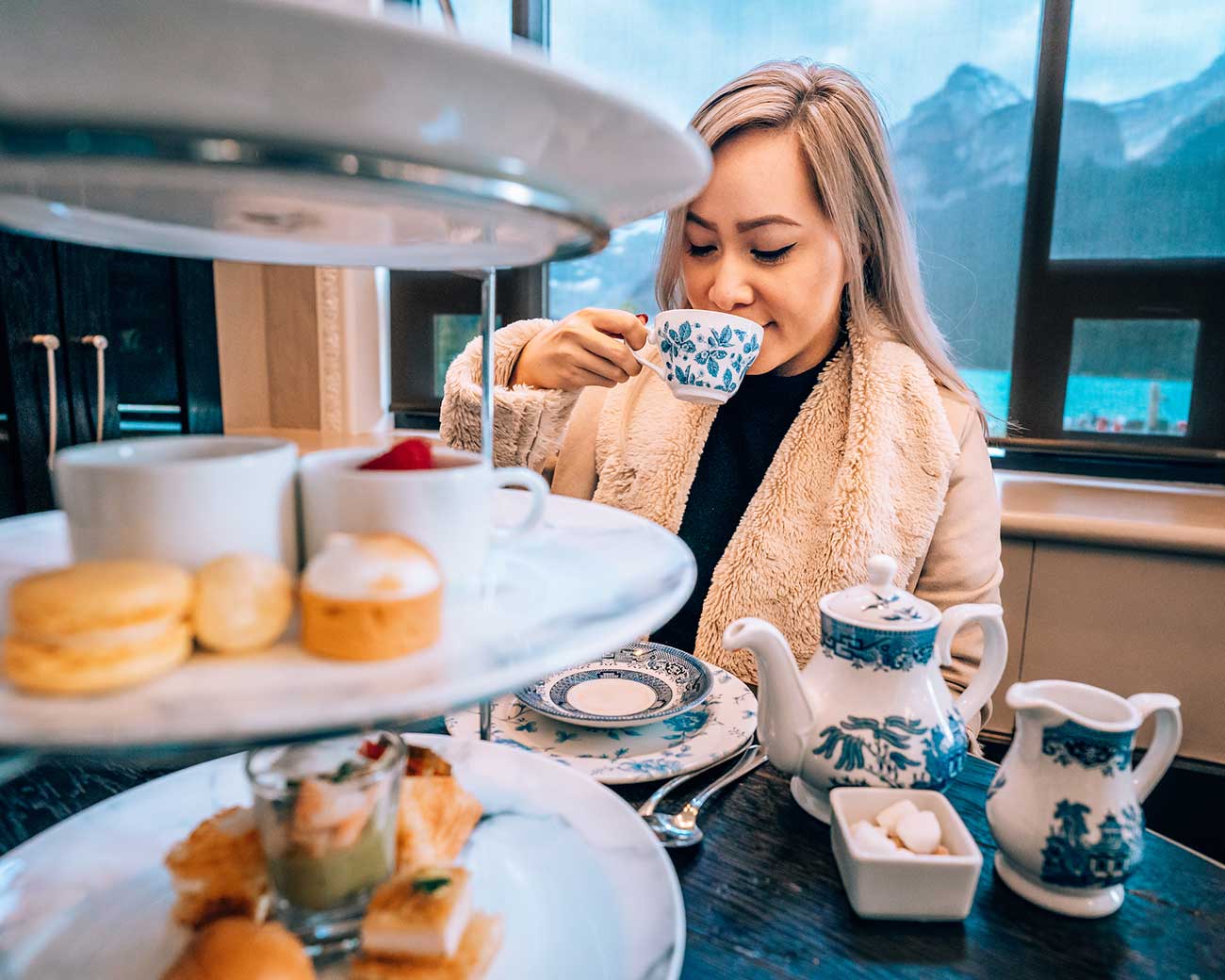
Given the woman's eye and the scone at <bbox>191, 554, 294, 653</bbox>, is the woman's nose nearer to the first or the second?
the woman's eye

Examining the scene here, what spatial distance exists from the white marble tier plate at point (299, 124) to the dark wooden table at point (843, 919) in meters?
0.43

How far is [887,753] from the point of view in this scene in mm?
603

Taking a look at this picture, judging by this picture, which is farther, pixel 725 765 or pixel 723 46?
pixel 723 46

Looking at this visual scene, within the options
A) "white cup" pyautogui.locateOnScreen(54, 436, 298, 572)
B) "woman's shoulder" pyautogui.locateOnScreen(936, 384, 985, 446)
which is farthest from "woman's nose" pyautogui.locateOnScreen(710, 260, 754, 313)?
"white cup" pyautogui.locateOnScreen(54, 436, 298, 572)

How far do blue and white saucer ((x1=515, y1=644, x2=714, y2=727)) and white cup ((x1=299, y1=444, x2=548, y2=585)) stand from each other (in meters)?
0.35

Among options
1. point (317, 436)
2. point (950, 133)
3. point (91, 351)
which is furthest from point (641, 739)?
point (950, 133)

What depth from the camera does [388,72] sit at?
242mm

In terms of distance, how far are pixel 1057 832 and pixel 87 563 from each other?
1.93 feet

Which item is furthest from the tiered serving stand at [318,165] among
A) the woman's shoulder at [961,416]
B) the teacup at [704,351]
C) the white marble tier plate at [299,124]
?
the woman's shoulder at [961,416]

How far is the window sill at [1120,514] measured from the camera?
1.51 metres

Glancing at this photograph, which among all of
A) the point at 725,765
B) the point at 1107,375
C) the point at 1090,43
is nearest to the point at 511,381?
the point at 725,765

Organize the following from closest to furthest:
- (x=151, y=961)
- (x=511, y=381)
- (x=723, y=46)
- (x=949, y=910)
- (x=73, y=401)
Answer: (x=151, y=961) < (x=949, y=910) < (x=511, y=381) < (x=73, y=401) < (x=723, y=46)

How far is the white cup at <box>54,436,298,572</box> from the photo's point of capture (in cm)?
32

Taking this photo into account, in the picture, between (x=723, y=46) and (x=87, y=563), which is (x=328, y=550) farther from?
(x=723, y=46)
